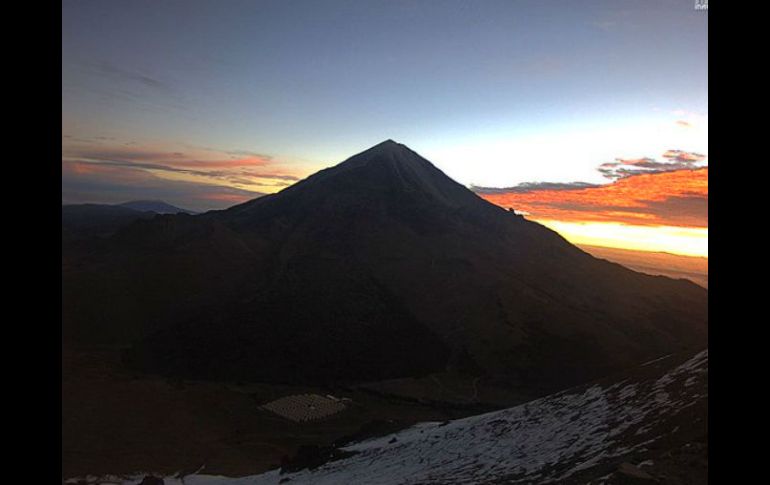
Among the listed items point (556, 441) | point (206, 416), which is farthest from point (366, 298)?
point (556, 441)

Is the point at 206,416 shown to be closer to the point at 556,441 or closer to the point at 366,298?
the point at 556,441

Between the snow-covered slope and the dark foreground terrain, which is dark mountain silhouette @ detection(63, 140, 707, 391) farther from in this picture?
the snow-covered slope

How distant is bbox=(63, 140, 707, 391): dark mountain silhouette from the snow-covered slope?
23.4 metres

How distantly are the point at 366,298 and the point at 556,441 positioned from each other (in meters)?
45.2

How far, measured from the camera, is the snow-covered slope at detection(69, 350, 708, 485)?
1269 centimetres

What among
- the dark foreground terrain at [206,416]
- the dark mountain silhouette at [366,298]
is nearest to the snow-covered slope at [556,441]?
the dark foreground terrain at [206,416]

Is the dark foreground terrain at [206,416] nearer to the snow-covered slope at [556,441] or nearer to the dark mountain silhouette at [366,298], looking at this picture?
the dark mountain silhouette at [366,298]

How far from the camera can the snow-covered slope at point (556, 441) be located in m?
12.7

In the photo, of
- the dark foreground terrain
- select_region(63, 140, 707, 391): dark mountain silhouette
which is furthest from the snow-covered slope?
select_region(63, 140, 707, 391): dark mountain silhouette

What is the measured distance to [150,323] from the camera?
53562 mm
